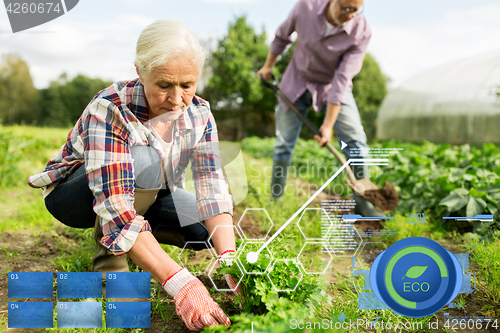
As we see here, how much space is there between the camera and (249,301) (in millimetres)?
1020

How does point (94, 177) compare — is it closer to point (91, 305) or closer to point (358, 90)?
point (91, 305)

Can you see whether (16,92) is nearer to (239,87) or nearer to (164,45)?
(239,87)

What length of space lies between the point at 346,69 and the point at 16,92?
8.40 meters

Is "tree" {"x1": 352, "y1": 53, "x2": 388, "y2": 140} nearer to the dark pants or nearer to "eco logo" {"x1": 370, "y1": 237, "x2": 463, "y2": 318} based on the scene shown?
the dark pants

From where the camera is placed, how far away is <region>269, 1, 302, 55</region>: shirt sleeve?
228 centimetres

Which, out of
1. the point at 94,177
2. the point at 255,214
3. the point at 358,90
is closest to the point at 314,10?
the point at 255,214

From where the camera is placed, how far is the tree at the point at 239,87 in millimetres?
9656

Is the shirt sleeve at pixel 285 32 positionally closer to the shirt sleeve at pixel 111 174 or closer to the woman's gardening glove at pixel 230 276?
the shirt sleeve at pixel 111 174

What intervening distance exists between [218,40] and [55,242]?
358 inches

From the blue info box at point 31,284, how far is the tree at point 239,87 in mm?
8754

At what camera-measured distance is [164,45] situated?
0.98 meters

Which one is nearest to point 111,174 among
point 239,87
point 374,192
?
point 374,192

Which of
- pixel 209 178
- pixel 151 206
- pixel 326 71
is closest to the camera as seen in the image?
pixel 209 178
